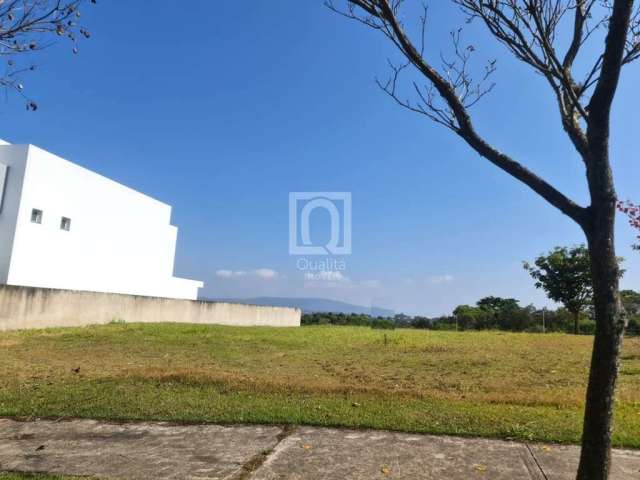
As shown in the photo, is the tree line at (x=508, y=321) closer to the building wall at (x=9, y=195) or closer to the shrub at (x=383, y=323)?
the shrub at (x=383, y=323)

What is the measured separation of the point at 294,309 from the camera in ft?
109

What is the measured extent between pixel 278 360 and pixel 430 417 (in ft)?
17.4

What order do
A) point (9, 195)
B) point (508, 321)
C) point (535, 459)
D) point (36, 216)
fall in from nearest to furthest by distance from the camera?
1. point (535, 459)
2. point (9, 195)
3. point (36, 216)
4. point (508, 321)

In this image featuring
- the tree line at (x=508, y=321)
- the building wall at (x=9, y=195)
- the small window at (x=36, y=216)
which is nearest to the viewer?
the building wall at (x=9, y=195)

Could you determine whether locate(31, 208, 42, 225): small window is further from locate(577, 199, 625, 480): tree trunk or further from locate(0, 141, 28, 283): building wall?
locate(577, 199, 625, 480): tree trunk

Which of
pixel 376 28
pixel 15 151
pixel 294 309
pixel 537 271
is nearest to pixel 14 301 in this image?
pixel 15 151

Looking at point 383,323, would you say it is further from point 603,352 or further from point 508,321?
point 603,352

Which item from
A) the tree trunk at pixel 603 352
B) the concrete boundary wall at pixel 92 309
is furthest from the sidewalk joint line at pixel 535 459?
the concrete boundary wall at pixel 92 309

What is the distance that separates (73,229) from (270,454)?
19358mm

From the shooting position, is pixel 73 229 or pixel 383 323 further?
pixel 383 323

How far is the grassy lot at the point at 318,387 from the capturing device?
4.44 metres

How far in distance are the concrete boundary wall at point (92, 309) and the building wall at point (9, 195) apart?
10.3 ft

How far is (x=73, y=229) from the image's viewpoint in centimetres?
2014

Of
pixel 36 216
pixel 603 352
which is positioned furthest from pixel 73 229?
pixel 603 352
